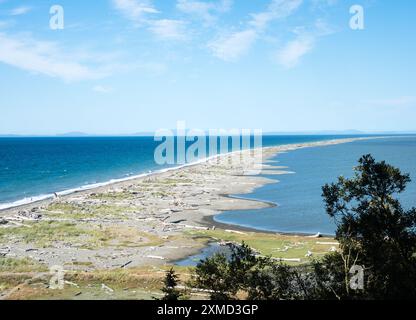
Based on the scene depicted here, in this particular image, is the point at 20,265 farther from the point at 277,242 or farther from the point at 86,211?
the point at 86,211

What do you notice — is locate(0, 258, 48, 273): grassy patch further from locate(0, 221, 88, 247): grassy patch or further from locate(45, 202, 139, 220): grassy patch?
locate(45, 202, 139, 220): grassy patch

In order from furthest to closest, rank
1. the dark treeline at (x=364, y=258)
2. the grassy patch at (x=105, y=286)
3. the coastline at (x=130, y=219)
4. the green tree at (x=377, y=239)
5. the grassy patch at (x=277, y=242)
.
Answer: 1. the coastline at (x=130, y=219)
2. the grassy patch at (x=277, y=242)
3. the grassy patch at (x=105, y=286)
4. the dark treeline at (x=364, y=258)
5. the green tree at (x=377, y=239)

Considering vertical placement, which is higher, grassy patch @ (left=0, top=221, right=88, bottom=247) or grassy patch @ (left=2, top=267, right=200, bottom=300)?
grassy patch @ (left=2, top=267, right=200, bottom=300)

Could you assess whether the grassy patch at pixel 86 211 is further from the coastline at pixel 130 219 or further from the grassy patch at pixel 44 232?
the grassy patch at pixel 44 232

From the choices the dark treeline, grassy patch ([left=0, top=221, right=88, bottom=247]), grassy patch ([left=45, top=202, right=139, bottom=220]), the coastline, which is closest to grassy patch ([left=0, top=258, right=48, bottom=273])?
the coastline

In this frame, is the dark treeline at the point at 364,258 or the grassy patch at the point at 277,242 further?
the grassy patch at the point at 277,242

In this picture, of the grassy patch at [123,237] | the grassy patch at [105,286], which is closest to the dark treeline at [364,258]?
the grassy patch at [105,286]
